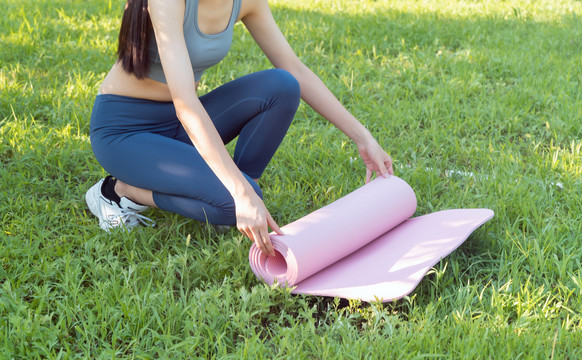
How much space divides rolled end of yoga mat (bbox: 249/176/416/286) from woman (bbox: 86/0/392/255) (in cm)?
16

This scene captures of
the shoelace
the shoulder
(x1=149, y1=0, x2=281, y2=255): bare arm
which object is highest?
the shoulder

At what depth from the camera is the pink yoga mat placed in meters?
2.10

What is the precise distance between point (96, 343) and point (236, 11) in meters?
1.30

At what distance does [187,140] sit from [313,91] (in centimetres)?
55

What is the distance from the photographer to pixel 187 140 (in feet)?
8.83

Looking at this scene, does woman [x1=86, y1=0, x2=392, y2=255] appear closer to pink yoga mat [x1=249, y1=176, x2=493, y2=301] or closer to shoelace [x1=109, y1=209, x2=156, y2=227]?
shoelace [x1=109, y1=209, x2=156, y2=227]

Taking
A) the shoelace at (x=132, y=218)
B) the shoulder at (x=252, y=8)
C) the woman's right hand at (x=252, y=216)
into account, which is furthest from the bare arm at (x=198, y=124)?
the shoelace at (x=132, y=218)

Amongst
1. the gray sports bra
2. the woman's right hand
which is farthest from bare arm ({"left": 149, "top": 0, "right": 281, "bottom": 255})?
the gray sports bra

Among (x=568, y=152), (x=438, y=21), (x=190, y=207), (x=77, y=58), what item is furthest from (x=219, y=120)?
(x=438, y=21)

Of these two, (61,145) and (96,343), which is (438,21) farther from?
(96,343)

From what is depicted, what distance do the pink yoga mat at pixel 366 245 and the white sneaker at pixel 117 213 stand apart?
633 millimetres

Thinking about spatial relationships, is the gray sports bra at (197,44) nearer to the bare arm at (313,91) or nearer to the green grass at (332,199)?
the bare arm at (313,91)

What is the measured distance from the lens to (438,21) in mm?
5211

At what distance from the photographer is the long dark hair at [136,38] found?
2.26 m
